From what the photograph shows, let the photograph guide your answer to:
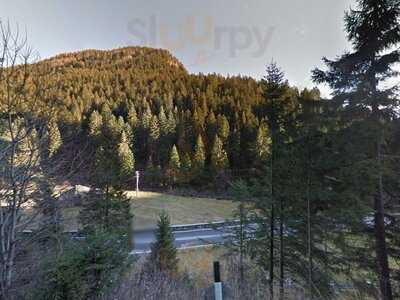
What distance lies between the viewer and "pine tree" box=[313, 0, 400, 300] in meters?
6.98

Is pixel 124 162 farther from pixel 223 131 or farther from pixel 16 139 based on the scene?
pixel 223 131

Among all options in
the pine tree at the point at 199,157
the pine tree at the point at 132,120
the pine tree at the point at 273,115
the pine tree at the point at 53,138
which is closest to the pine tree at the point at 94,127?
the pine tree at the point at 53,138

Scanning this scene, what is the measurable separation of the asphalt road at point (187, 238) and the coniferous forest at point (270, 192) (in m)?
3.35

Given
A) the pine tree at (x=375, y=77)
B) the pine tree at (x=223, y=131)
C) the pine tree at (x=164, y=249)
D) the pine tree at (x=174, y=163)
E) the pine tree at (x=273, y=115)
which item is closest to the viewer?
the pine tree at (x=375, y=77)

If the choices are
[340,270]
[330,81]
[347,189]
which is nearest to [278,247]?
[340,270]

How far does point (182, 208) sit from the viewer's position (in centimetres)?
2995

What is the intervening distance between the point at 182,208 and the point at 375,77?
2486 centimetres

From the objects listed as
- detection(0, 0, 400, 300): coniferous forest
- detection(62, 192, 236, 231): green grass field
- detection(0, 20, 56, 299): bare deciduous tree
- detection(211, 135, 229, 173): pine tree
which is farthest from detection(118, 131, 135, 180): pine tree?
detection(211, 135, 229, 173): pine tree

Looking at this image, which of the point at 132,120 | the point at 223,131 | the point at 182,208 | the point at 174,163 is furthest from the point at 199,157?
the point at 132,120

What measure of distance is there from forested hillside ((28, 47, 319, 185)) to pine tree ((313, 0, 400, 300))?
10.9 meters

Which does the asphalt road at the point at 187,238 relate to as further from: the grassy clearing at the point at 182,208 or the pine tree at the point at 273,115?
the pine tree at the point at 273,115

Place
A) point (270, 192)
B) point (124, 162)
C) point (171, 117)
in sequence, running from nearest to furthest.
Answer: point (270, 192) < point (124, 162) < point (171, 117)

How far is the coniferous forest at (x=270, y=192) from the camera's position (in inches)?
138

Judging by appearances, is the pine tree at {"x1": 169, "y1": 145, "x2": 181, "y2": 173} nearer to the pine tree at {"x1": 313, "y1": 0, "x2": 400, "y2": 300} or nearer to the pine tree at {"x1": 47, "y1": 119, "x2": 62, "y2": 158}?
the pine tree at {"x1": 313, "y1": 0, "x2": 400, "y2": 300}
